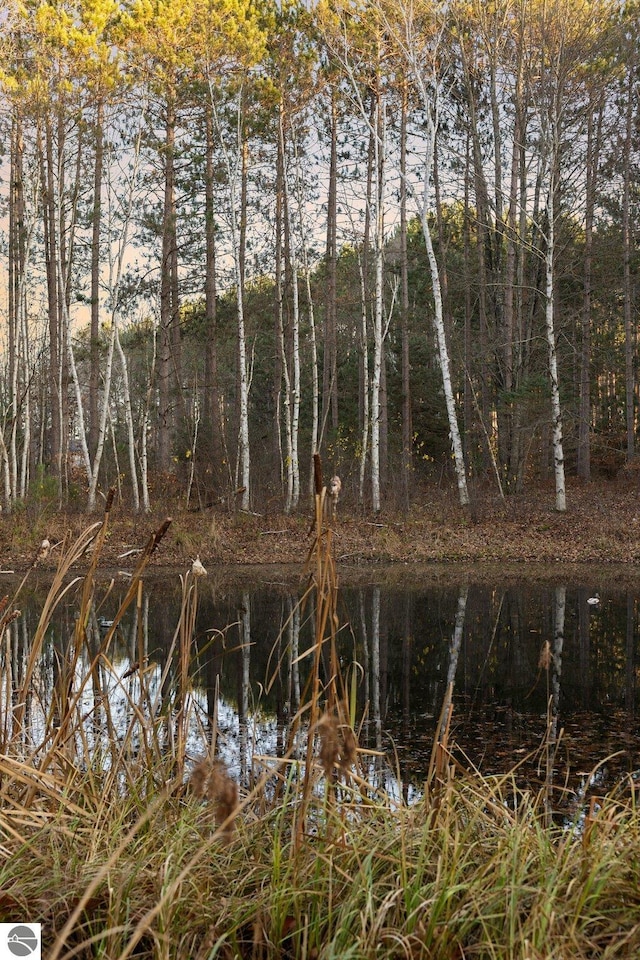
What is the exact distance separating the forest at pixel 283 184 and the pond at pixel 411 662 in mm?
5036

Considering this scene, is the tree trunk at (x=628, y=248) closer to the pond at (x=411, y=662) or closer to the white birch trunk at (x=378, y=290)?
the white birch trunk at (x=378, y=290)

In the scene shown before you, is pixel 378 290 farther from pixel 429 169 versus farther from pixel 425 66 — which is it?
pixel 425 66

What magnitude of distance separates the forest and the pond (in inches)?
198

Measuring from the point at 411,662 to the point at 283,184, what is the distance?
54.2 feet

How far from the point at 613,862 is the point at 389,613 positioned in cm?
839

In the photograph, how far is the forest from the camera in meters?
18.0

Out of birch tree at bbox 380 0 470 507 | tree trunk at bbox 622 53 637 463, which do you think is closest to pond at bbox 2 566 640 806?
birch tree at bbox 380 0 470 507

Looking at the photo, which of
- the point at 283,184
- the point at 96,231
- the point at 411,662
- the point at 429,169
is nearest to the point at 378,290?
the point at 429,169

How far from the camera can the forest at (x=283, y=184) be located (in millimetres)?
17953

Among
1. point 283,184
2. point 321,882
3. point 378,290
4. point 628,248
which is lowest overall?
point 321,882

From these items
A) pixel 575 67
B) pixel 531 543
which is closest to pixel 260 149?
pixel 575 67

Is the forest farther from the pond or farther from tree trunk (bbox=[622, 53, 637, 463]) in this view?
the pond

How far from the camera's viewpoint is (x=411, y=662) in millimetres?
7855

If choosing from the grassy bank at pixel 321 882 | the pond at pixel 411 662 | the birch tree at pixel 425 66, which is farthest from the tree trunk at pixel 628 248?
the grassy bank at pixel 321 882
